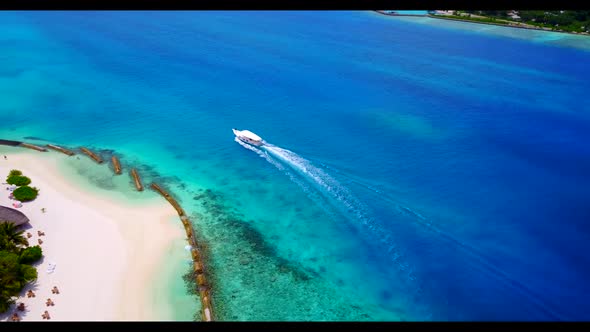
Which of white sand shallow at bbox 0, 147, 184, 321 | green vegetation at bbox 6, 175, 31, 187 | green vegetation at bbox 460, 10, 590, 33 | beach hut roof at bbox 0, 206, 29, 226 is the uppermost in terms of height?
green vegetation at bbox 460, 10, 590, 33

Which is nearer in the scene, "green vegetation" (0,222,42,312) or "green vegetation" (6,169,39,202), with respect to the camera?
"green vegetation" (0,222,42,312)

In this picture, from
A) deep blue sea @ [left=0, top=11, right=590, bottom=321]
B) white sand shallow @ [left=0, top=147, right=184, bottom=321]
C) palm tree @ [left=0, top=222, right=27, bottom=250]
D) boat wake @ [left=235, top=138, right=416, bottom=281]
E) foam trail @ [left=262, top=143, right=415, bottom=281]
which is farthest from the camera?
boat wake @ [left=235, top=138, right=416, bottom=281]

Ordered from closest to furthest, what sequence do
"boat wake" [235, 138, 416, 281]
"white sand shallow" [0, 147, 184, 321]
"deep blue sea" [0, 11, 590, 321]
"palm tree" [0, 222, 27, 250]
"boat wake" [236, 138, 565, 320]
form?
"white sand shallow" [0, 147, 184, 321] → "palm tree" [0, 222, 27, 250] → "deep blue sea" [0, 11, 590, 321] → "boat wake" [236, 138, 565, 320] → "boat wake" [235, 138, 416, 281]

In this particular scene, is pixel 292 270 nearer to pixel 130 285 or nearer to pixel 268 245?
pixel 268 245

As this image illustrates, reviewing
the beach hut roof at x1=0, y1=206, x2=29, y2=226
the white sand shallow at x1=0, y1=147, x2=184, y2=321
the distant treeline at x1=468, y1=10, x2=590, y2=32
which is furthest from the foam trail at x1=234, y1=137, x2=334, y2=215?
the distant treeline at x1=468, y1=10, x2=590, y2=32

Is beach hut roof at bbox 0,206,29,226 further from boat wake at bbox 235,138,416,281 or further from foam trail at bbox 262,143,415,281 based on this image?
foam trail at bbox 262,143,415,281

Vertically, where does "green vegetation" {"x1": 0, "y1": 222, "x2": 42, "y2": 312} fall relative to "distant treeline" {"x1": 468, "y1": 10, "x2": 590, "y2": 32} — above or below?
below
